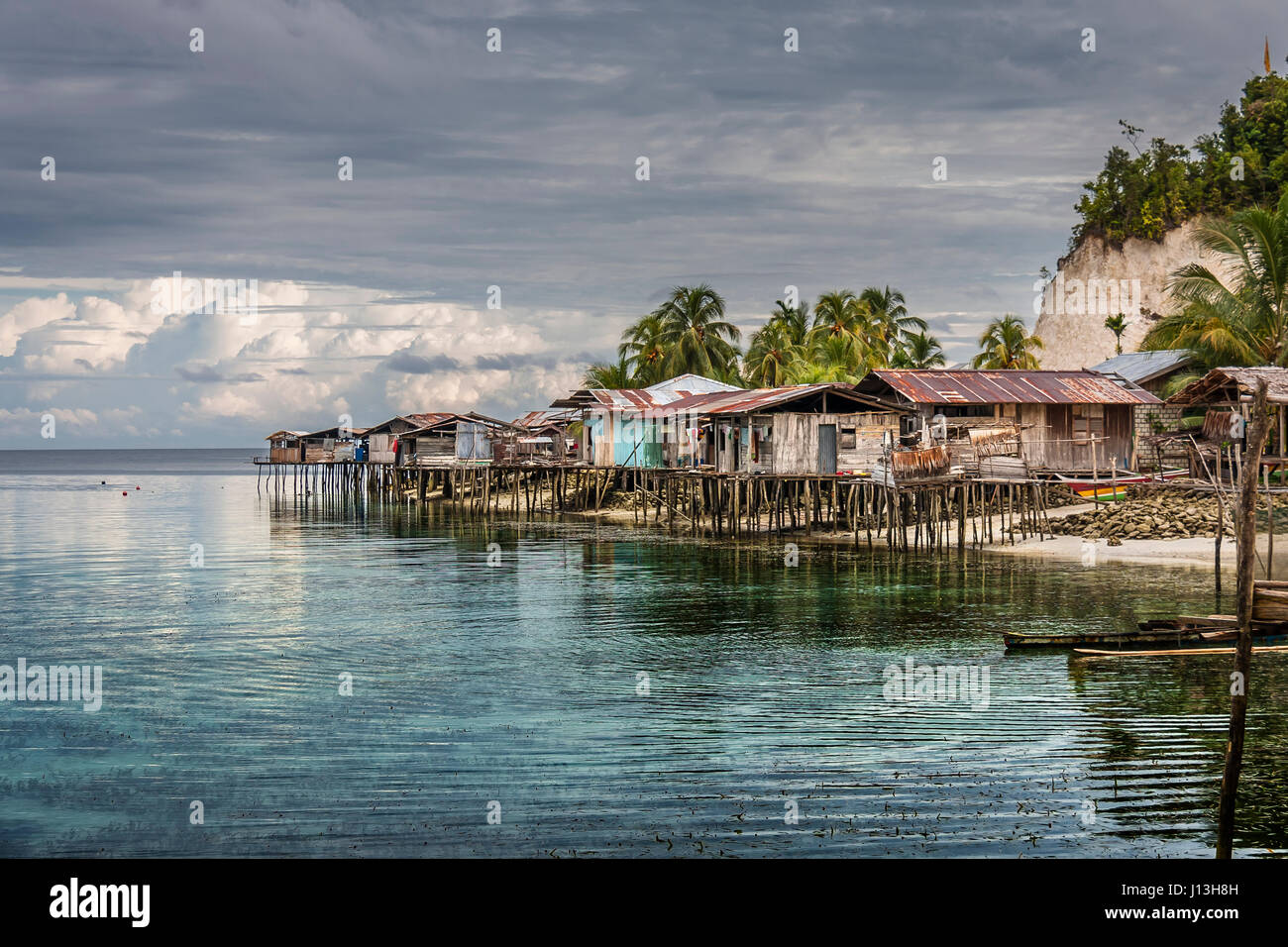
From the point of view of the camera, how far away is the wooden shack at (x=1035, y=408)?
117 feet

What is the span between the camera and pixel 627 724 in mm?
13930

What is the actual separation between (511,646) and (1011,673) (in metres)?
8.29

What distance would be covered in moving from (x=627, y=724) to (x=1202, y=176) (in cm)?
4809

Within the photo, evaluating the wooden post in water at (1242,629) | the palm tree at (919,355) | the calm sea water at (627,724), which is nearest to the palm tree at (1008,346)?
Result: the palm tree at (919,355)

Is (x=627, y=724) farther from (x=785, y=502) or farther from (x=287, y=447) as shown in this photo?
(x=287, y=447)

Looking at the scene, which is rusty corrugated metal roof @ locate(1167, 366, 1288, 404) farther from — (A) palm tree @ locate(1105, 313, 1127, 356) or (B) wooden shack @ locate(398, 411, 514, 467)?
(B) wooden shack @ locate(398, 411, 514, 467)

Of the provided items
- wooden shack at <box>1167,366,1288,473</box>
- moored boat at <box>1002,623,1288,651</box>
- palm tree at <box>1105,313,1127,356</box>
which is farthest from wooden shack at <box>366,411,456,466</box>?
moored boat at <box>1002,623,1288,651</box>

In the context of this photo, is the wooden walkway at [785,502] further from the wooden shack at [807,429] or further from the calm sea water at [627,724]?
the calm sea water at [627,724]

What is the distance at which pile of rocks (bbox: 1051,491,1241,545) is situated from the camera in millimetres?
31312
